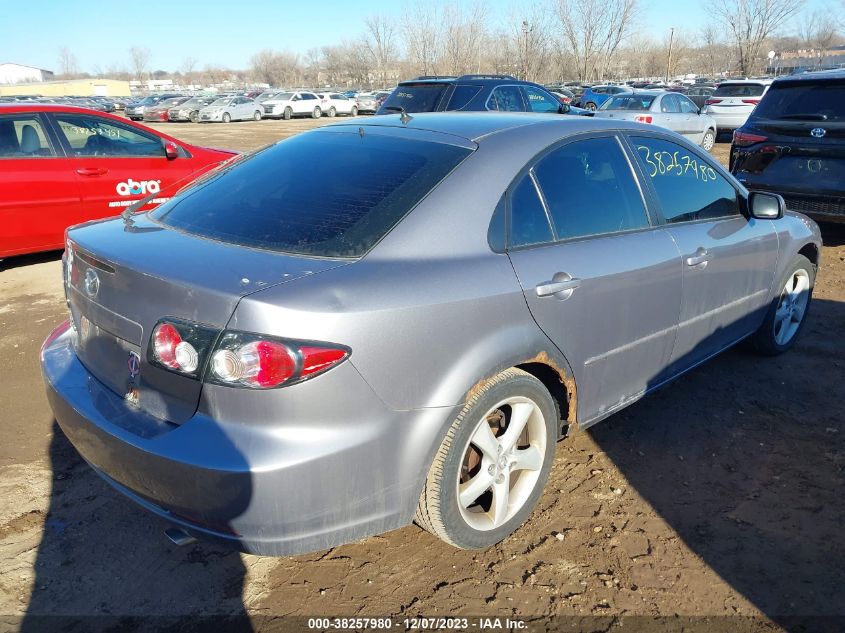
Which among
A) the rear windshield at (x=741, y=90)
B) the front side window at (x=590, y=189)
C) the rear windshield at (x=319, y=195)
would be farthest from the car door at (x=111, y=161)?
the rear windshield at (x=741, y=90)

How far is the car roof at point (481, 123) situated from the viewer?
2.98 m

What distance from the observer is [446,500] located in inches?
97.3

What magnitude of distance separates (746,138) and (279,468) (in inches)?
270

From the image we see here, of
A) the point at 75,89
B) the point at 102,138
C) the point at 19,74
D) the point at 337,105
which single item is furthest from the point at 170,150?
the point at 19,74

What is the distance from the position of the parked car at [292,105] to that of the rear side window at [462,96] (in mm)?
28122

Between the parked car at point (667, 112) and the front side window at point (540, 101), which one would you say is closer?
the front side window at point (540, 101)

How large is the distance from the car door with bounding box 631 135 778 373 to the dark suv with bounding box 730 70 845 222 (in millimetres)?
3116

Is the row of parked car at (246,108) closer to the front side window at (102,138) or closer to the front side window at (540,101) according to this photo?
the front side window at (540,101)

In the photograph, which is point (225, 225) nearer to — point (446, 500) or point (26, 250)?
point (446, 500)

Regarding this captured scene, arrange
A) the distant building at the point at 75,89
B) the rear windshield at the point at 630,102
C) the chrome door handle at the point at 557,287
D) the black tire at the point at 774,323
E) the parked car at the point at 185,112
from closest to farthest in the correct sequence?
Result: 1. the chrome door handle at the point at 557,287
2. the black tire at the point at 774,323
3. the rear windshield at the point at 630,102
4. the parked car at the point at 185,112
5. the distant building at the point at 75,89

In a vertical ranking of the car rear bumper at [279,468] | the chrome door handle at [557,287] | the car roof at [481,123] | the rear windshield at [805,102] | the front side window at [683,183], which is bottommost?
the car rear bumper at [279,468]

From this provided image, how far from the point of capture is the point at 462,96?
Answer: 32.5 feet

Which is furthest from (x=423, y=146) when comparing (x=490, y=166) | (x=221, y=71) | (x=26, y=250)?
(x=221, y=71)

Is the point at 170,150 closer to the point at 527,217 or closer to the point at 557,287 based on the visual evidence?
the point at 527,217
